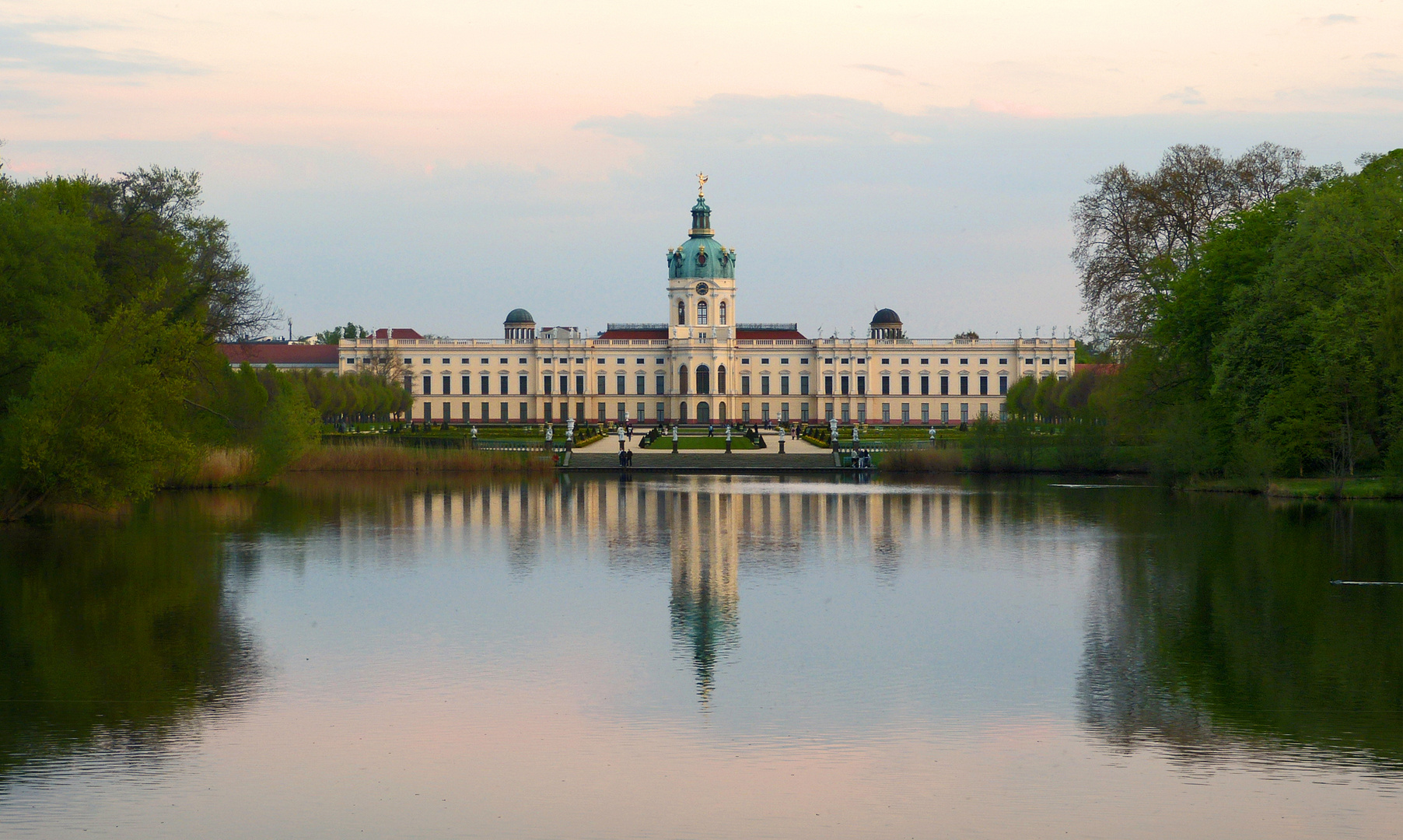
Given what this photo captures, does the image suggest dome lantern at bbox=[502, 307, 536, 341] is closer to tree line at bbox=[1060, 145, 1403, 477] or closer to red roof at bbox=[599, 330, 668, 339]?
red roof at bbox=[599, 330, 668, 339]

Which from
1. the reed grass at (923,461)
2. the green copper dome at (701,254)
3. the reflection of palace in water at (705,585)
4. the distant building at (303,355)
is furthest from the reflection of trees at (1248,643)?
the distant building at (303,355)

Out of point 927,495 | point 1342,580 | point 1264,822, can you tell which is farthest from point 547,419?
point 1264,822

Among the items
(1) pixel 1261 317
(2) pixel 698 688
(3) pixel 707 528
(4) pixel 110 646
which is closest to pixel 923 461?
(1) pixel 1261 317

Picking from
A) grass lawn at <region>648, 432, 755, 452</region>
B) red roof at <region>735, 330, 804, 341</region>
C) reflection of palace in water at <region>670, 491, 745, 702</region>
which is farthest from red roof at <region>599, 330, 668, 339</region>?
reflection of palace in water at <region>670, 491, 745, 702</region>

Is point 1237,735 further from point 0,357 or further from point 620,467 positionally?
point 620,467

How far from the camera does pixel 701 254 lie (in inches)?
4520

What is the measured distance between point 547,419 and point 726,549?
98.3 meters

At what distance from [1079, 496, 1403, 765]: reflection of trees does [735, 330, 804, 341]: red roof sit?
327ft

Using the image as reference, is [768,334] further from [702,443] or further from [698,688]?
[698,688]

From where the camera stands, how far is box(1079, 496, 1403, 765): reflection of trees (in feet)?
32.5

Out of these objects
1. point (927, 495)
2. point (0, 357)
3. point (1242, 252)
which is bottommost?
point (927, 495)

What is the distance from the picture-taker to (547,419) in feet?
388

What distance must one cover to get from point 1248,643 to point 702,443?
49070mm

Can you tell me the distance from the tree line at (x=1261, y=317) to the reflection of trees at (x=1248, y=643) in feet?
28.1
